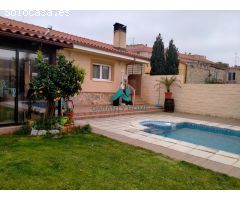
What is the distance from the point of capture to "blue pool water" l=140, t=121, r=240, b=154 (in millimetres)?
8523

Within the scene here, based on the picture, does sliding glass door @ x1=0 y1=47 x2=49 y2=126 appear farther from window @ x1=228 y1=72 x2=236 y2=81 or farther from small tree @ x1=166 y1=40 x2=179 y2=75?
window @ x1=228 y1=72 x2=236 y2=81

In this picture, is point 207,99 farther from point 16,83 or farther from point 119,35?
Answer: point 16,83

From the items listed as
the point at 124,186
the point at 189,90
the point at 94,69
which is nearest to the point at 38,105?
the point at 124,186

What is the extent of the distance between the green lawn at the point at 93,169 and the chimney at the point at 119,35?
569 inches

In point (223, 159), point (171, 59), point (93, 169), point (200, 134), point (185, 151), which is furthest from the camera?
point (171, 59)

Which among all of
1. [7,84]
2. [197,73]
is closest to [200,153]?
[7,84]

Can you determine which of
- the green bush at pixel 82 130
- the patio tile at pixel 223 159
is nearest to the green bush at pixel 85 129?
the green bush at pixel 82 130

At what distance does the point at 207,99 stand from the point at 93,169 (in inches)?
487

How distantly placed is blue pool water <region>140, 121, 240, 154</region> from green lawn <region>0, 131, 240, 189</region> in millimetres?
3847

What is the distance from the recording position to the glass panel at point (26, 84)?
729 centimetres

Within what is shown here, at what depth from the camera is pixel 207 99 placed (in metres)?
14.6
